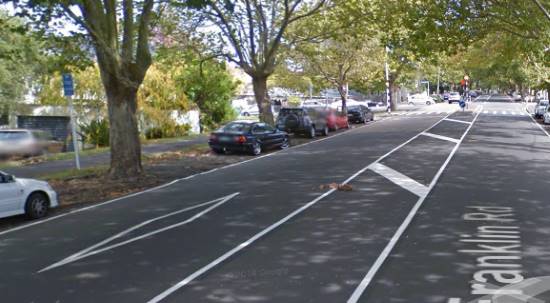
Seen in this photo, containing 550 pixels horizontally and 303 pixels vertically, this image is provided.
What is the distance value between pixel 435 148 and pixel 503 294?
53.5 ft

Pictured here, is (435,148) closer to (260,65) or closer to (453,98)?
(260,65)

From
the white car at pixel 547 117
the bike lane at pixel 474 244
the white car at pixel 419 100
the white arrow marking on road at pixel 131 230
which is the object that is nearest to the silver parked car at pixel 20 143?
the white arrow marking on road at pixel 131 230

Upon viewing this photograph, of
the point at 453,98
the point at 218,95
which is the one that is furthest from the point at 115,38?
the point at 453,98

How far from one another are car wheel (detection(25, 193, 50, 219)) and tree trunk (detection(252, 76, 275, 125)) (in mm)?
17419

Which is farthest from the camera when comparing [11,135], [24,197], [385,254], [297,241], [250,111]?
[250,111]

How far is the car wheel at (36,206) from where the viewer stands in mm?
11164

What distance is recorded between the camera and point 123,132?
16.1m

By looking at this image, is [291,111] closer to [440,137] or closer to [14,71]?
[440,137]

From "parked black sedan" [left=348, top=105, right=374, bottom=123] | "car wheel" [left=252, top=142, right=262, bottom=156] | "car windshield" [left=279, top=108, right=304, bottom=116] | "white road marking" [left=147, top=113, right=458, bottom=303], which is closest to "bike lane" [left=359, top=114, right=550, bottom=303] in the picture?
"white road marking" [left=147, top=113, right=458, bottom=303]

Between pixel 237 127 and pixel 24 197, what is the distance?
41.7 feet

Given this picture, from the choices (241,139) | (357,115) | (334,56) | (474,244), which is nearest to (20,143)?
(241,139)

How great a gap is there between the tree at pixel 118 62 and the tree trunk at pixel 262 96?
1248 centimetres

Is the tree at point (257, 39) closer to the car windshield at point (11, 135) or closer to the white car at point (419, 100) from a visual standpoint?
the car windshield at point (11, 135)

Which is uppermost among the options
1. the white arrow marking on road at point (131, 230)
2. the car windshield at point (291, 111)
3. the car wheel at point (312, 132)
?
the car windshield at point (291, 111)
